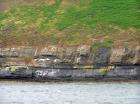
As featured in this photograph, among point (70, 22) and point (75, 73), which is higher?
point (70, 22)

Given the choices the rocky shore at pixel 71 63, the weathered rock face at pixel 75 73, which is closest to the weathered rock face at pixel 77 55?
the rocky shore at pixel 71 63

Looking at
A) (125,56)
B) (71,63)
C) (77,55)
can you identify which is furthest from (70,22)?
(125,56)

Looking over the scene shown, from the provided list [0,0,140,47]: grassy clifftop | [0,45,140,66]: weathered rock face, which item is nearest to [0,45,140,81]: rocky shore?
[0,45,140,66]: weathered rock face

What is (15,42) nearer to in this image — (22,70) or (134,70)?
(22,70)

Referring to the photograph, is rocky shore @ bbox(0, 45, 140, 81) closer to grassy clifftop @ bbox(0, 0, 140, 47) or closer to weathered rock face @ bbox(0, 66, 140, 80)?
weathered rock face @ bbox(0, 66, 140, 80)

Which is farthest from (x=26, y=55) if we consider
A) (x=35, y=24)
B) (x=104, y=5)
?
(x=104, y=5)

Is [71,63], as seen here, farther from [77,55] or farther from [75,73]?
[75,73]
